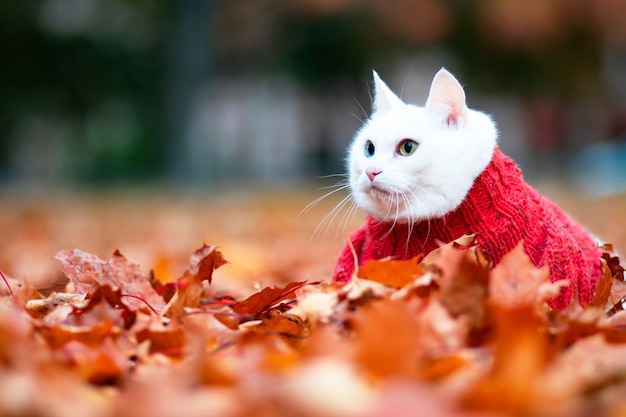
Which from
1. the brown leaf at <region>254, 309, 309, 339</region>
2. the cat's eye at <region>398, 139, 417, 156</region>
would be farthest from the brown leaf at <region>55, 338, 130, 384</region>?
the cat's eye at <region>398, 139, 417, 156</region>

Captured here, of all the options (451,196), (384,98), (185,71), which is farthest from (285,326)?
(185,71)

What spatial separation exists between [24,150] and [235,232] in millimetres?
20836

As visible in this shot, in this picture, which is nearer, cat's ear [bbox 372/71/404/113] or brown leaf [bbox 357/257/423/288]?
brown leaf [bbox 357/257/423/288]

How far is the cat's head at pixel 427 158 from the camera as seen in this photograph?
7.62ft

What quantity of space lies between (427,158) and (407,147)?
8 centimetres

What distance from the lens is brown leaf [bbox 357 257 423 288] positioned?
6.25ft

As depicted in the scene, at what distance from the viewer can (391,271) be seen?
6.36 ft

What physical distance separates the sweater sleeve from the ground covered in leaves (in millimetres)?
299

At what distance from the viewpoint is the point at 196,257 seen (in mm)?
2322

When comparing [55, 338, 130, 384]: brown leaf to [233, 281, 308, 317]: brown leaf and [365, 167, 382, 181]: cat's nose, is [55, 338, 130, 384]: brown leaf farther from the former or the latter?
[365, 167, 382, 181]: cat's nose

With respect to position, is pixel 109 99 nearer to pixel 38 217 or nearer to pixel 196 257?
pixel 38 217

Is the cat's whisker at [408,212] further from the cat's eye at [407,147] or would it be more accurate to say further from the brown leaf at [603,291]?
the brown leaf at [603,291]

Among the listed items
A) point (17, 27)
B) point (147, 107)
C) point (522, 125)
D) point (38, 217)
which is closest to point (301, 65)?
point (147, 107)

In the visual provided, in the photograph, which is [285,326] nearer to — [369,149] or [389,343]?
[389,343]
